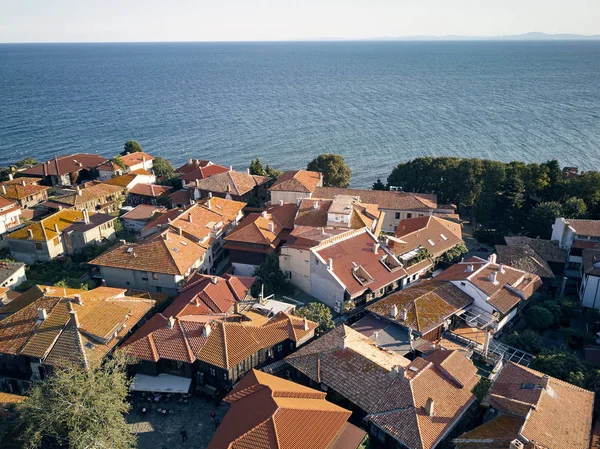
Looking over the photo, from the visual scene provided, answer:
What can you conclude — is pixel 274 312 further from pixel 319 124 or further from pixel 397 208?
pixel 319 124

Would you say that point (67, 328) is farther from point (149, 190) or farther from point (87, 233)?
point (149, 190)

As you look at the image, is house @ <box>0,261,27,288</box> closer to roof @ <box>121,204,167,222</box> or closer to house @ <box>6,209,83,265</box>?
house @ <box>6,209,83,265</box>

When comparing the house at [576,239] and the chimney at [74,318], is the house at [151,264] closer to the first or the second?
the chimney at [74,318]

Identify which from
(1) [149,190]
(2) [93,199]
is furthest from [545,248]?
(2) [93,199]

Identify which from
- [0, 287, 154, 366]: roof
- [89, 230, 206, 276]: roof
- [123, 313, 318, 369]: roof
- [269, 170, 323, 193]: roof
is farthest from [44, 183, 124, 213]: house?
[123, 313, 318, 369]: roof

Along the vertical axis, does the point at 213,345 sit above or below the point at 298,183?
below

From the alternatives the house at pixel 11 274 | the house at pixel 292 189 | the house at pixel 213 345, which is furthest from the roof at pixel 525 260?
the house at pixel 11 274
